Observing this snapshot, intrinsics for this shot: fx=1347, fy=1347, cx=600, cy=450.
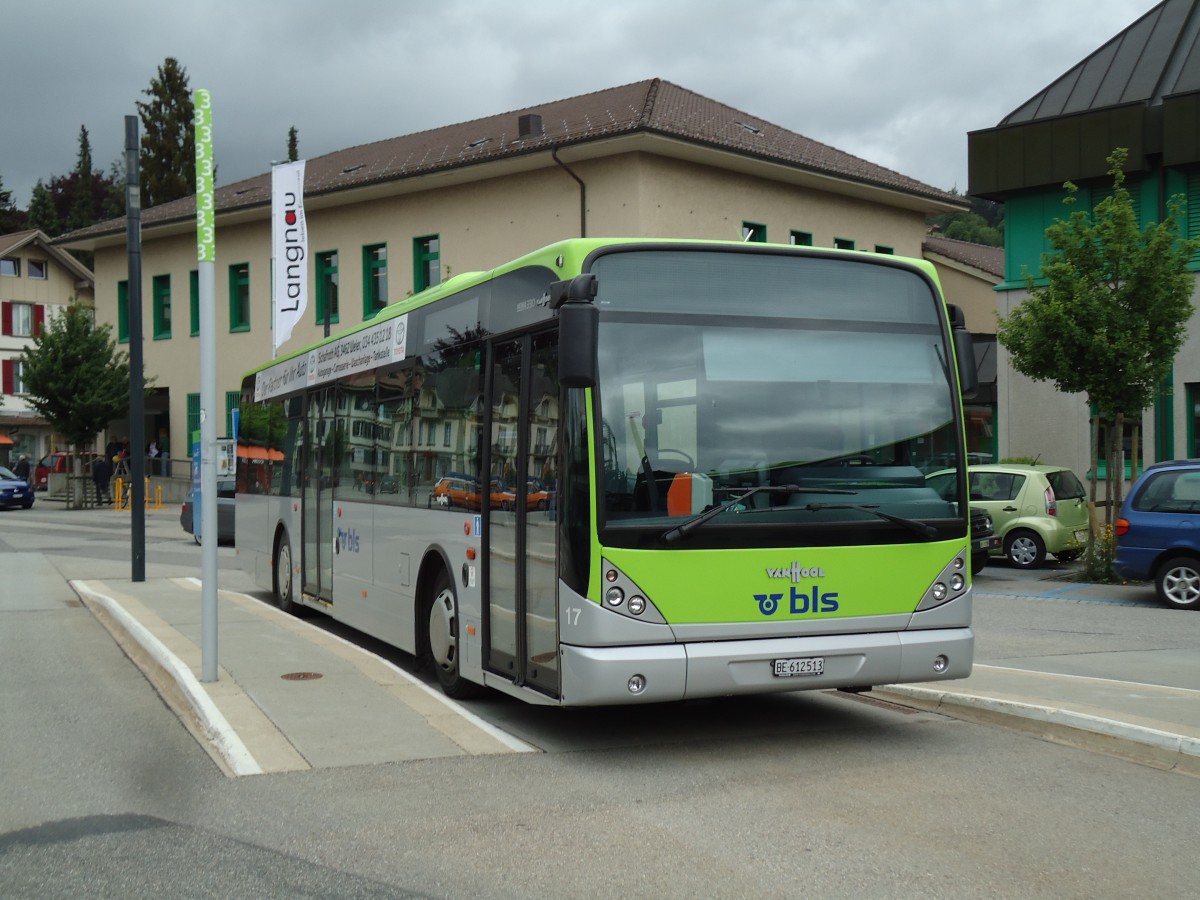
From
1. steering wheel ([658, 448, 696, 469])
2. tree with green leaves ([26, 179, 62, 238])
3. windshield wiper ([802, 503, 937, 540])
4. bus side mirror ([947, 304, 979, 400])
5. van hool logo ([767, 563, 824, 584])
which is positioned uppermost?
tree with green leaves ([26, 179, 62, 238])

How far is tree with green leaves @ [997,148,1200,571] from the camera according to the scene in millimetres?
18141

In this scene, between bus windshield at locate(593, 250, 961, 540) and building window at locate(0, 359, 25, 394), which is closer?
bus windshield at locate(593, 250, 961, 540)

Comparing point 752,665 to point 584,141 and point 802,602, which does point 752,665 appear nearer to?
point 802,602

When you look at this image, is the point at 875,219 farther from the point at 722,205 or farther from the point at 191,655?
the point at 191,655

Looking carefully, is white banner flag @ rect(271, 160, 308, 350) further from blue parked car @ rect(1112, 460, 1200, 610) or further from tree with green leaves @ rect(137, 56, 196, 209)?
tree with green leaves @ rect(137, 56, 196, 209)

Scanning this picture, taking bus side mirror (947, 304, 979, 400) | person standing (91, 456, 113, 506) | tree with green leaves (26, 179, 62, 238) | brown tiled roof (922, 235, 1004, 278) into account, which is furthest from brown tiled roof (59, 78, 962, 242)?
tree with green leaves (26, 179, 62, 238)

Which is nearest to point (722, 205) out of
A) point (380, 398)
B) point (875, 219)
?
point (875, 219)

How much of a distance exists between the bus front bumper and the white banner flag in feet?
67.7

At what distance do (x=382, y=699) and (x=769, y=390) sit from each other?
354 cm

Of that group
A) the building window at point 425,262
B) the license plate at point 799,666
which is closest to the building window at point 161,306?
the building window at point 425,262

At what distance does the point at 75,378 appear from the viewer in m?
43.0

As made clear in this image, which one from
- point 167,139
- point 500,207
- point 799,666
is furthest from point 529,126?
point 167,139

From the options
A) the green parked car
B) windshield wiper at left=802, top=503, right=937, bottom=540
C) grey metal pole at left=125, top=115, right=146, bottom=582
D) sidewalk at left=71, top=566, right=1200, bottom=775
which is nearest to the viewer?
windshield wiper at left=802, top=503, right=937, bottom=540

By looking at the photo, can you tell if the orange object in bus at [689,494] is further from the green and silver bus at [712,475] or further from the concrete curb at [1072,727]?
the concrete curb at [1072,727]
